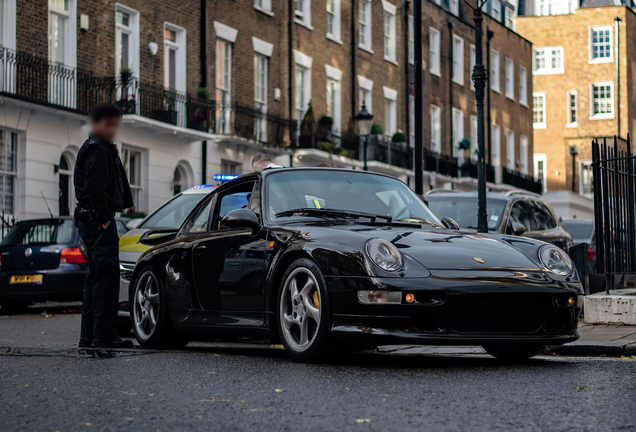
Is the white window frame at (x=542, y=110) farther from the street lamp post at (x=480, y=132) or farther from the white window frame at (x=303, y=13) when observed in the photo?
the street lamp post at (x=480, y=132)

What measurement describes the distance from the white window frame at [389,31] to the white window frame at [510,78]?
47.0ft

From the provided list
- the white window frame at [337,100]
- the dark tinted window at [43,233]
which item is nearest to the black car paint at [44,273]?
the dark tinted window at [43,233]

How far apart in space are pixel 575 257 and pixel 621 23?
5963 centimetres

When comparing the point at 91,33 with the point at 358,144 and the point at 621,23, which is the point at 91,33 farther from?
the point at 621,23

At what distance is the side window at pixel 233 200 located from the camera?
336 inches

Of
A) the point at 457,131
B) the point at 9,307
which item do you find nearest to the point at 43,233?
the point at 9,307

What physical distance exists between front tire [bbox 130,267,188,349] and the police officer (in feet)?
0.77

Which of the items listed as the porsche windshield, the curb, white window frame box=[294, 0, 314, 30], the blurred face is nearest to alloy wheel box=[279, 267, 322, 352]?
the porsche windshield

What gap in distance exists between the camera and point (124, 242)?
11344 millimetres

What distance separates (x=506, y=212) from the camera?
609 inches


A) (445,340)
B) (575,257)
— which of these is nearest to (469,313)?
(445,340)

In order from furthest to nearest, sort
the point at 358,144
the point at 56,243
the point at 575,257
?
1. the point at 358,144
2. the point at 56,243
3. the point at 575,257

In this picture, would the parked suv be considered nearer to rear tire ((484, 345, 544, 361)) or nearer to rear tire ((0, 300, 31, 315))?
rear tire ((0, 300, 31, 315))

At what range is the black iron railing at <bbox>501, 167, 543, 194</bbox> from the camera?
52.5 m
